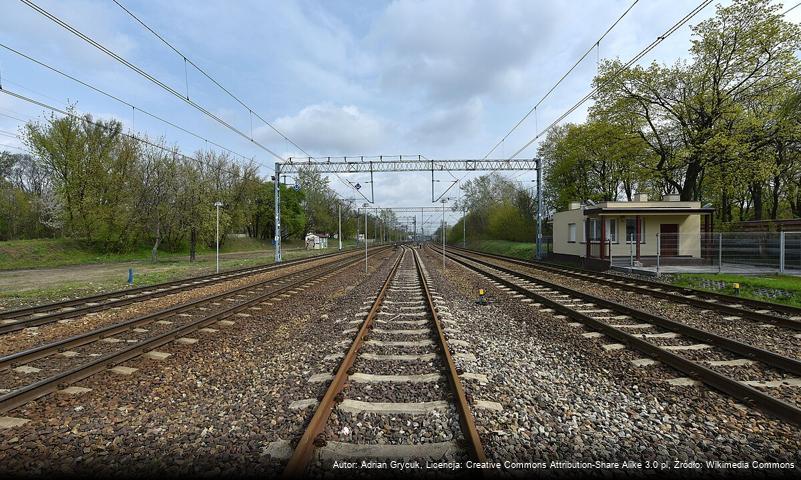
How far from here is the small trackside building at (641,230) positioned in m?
23.2

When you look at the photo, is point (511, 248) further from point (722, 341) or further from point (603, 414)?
point (603, 414)

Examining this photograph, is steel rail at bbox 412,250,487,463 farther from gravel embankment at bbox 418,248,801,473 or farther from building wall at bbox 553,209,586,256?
building wall at bbox 553,209,586,256

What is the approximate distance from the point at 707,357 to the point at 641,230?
21.4 meters

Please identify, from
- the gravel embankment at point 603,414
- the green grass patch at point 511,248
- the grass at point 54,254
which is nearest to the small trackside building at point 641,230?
the green grass patch at point 511,248

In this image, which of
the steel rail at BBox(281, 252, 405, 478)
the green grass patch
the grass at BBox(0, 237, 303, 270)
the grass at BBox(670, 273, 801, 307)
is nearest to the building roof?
the grass at BBox(670, 273, 801, 307)

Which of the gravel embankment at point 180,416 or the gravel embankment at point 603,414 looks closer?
the gravel embankment at point 180,416

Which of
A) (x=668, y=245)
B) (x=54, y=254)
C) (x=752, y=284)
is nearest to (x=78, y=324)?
(x=752, y=284)

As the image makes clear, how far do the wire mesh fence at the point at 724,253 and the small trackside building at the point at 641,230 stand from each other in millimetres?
58

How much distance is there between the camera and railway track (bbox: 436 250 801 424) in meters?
4.56

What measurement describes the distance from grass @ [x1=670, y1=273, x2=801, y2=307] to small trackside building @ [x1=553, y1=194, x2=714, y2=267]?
A: 5960 millimetres

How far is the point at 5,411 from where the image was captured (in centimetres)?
431

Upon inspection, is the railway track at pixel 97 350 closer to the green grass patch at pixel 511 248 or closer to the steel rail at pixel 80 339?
the steel rail at pixel 80 339

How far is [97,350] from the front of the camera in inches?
269

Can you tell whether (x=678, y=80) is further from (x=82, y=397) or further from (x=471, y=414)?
(x=82, y=397)
